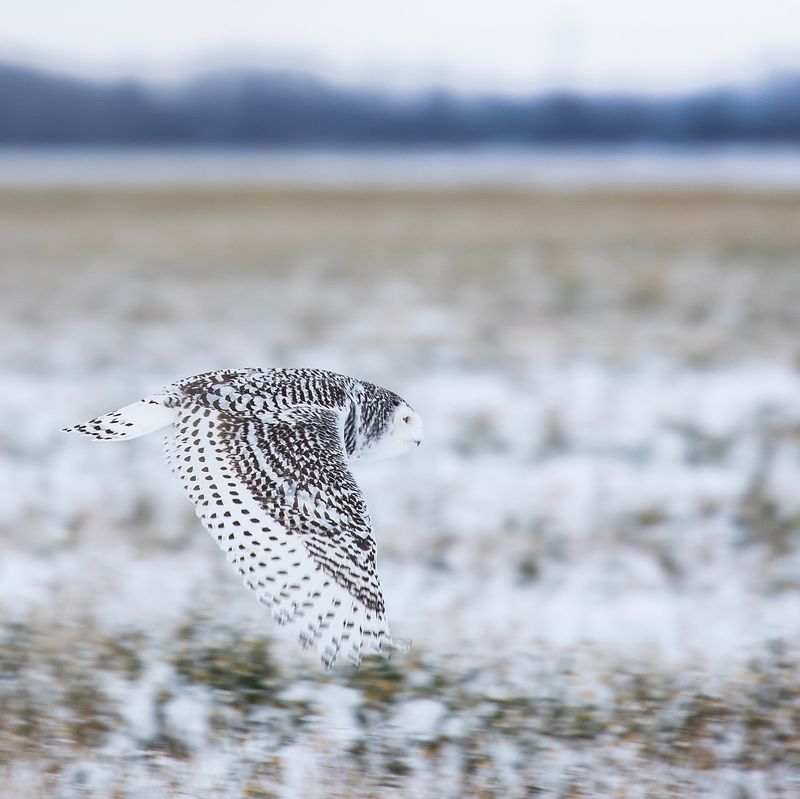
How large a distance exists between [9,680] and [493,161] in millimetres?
50367

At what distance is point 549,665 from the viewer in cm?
465

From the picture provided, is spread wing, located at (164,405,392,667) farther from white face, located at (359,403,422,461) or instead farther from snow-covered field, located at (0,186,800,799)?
snow-covered field, located at (0,186,800,799)

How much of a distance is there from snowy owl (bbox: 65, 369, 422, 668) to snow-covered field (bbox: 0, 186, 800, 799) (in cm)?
93

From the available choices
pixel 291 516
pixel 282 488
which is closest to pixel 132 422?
pixel 282 488

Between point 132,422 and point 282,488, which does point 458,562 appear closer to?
point 282,488

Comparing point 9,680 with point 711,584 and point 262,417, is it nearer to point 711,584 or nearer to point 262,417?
point 262,417

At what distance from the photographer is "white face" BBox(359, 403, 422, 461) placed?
4473 mm

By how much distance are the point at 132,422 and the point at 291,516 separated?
767mm

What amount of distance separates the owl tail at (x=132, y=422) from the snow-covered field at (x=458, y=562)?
4.28 ft

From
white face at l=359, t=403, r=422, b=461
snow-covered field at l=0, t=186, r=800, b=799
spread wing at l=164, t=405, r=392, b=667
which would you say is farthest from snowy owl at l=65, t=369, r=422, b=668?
snow-covered field at l=0, t=186, r=800, b=799

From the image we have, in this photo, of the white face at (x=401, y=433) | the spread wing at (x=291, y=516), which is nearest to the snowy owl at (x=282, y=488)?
the spread wing at (x=291, y=516)

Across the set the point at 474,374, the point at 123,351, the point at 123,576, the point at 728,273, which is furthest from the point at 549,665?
the point at 728,273

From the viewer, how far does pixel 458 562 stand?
5926 millimetres

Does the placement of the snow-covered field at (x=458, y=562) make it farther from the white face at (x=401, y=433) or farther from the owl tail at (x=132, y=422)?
the owl tail at (x=132, y=422)
